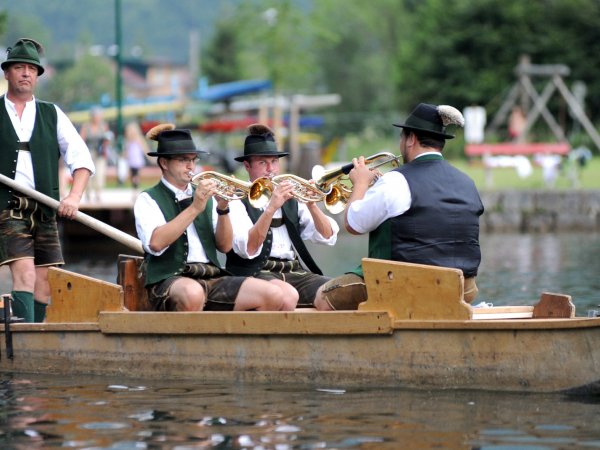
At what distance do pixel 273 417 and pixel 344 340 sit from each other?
0.79 metres

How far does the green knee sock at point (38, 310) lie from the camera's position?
9.41m

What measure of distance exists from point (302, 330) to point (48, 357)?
6.24 feet

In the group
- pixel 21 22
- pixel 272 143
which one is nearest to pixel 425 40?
pixel 272 143

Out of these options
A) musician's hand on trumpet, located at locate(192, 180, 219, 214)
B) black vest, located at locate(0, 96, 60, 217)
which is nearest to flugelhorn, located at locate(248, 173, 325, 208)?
musician's hand on trumpet, located at locate(192, 180, 219, 214)

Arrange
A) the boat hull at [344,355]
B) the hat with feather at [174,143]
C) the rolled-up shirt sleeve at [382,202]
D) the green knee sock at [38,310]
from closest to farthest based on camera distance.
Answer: the boat hull at [344,355], the rolled-up shirt sleeve at [382,202], the hat with feather at [174,143], the green knee sock at [38,310]

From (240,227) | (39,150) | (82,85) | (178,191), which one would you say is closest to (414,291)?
(240,227)

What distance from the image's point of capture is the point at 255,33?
4216 cm

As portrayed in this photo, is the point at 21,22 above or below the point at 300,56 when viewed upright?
above

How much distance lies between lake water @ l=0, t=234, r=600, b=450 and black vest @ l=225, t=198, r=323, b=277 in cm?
78

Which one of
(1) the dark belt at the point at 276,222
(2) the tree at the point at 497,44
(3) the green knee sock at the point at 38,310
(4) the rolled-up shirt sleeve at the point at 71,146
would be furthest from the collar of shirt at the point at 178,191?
(2) the tree at the point at 497,44

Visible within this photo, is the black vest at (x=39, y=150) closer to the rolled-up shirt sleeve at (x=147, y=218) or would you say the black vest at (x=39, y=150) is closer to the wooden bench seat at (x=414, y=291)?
the rolled-up shirt sleeve at (x=147, y=218)

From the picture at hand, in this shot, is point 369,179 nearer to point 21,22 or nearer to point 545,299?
point 545,299

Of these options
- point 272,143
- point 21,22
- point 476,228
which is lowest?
point 476,228

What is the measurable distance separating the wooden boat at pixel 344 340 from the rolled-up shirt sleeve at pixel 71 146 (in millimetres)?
697
